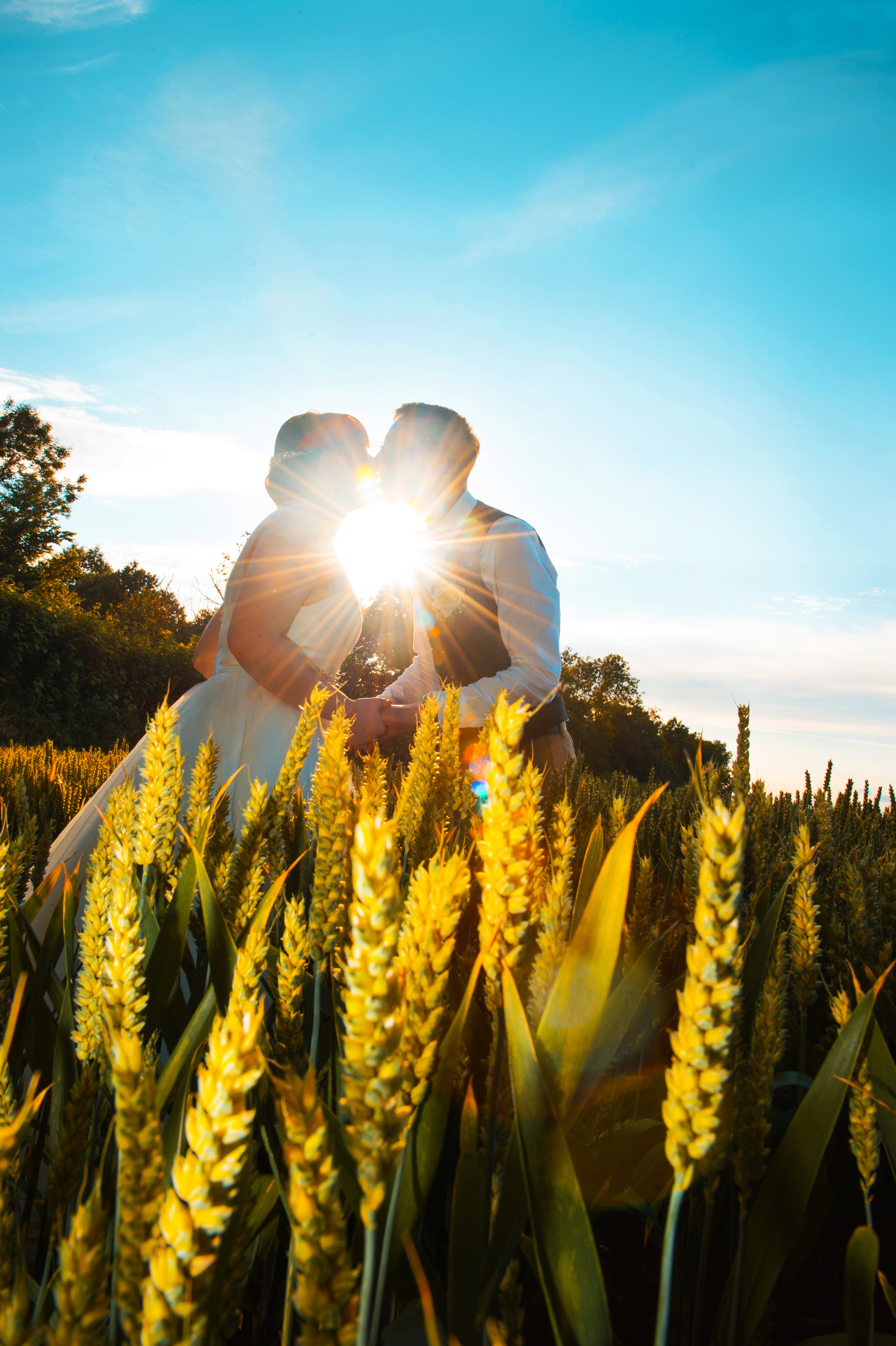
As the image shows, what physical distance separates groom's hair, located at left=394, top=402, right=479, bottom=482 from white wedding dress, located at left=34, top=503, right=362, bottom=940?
3.04 feet

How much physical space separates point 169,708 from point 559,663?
365 centimetres

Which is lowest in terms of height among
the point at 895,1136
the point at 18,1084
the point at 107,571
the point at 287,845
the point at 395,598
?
the point at 18,1084

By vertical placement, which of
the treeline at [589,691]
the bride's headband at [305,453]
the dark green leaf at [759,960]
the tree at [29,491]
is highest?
the tree at [29,491]

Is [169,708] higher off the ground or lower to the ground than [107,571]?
lower

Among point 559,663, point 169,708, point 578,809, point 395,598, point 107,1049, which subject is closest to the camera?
point 107,1049

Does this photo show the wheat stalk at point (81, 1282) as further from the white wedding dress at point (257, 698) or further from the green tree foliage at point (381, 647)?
the green tree foliage at point (381, 647)

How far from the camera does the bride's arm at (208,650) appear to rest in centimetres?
A: 501

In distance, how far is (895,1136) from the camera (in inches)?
32.5

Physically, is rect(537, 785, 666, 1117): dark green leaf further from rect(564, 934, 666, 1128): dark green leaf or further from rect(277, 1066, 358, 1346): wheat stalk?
rect(277, 1066, 358, 1346): wheat stalk

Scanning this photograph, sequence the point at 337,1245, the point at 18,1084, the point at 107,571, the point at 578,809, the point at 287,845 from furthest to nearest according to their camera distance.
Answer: the point at 107,571, the point at 578,809, the point at 287,845, the point at 18,1084, the point at 337,1245

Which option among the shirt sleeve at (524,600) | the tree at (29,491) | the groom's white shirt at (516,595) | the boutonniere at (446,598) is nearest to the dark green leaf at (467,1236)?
the groom's white shirt at (516,595)

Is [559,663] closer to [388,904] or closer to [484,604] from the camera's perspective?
[484,604]

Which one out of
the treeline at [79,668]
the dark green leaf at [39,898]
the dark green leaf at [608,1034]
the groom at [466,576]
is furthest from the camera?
the treeline at [79,668]

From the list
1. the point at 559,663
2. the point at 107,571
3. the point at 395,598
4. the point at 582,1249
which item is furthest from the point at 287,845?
the point at 107,571
